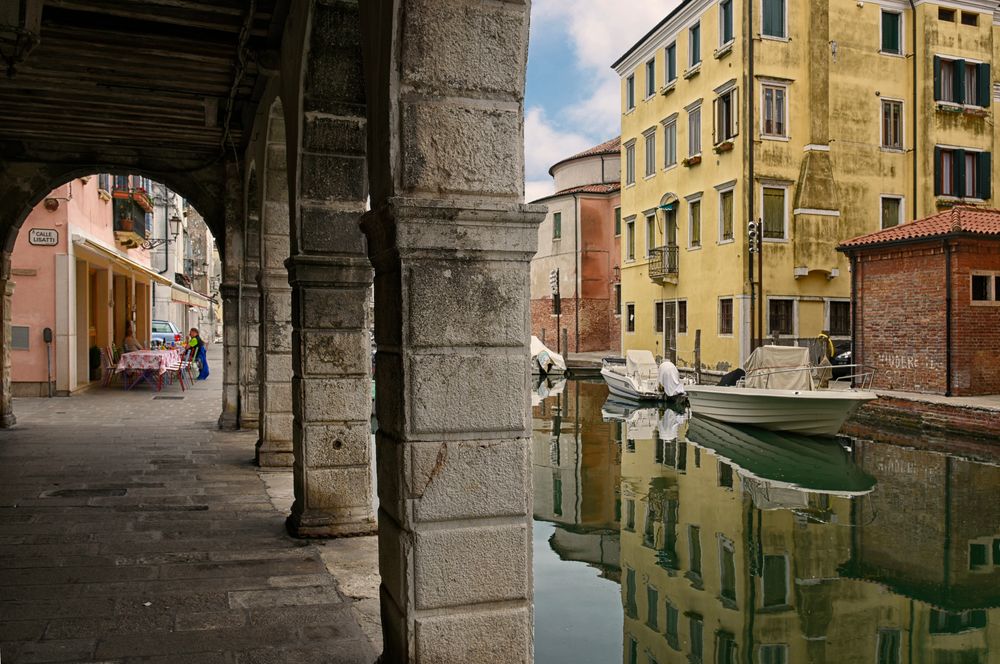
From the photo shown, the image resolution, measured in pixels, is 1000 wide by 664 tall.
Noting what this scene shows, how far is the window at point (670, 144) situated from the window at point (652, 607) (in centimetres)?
1848

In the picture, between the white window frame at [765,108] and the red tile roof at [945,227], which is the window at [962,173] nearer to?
the white window frame at [765,108]

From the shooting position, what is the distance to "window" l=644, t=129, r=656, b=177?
80.8 ft

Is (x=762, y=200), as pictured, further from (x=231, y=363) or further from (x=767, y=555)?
(x=767, y=555)

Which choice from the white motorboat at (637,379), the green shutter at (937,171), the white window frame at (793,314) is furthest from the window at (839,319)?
the white motorboat at (637,379)

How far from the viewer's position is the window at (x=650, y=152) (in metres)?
24.6

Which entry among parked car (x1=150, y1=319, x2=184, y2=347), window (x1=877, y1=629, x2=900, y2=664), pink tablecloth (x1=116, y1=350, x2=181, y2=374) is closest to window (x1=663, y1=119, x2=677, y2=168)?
pink tablecloth (x1=116, y1=350, x2=181, y2=374)

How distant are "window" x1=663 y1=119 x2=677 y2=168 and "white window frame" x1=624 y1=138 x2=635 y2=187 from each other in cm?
219

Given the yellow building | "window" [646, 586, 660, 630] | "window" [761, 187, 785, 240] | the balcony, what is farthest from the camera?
the balcony

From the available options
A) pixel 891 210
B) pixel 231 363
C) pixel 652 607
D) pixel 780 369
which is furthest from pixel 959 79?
pixel 652 607

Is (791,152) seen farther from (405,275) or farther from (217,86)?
(405,275)

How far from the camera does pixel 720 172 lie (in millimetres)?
21047

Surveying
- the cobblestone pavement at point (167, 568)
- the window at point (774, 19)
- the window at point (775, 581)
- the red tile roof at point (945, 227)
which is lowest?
the window at point (775, 581)

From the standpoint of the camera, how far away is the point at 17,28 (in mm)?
4082

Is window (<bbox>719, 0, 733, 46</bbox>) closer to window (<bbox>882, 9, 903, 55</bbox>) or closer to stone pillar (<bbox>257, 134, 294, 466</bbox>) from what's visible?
window (<bbox>882, 9, 903, 55</bbox>)
